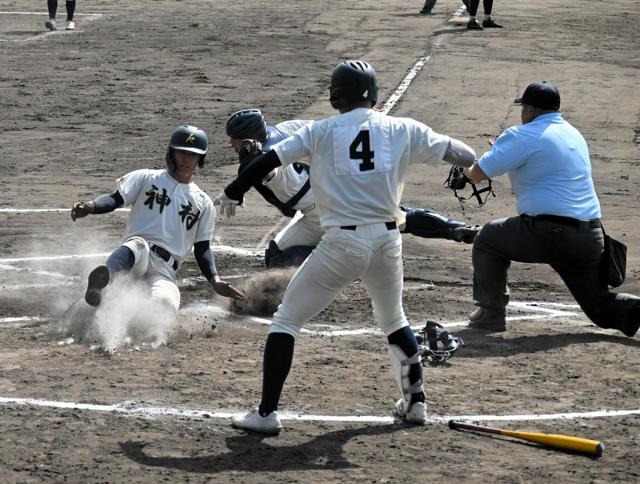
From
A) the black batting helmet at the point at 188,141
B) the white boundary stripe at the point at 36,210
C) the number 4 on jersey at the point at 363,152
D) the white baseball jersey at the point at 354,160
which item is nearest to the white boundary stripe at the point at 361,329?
the black batting helmet at the point at 188,141

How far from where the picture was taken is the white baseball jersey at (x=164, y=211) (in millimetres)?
9398

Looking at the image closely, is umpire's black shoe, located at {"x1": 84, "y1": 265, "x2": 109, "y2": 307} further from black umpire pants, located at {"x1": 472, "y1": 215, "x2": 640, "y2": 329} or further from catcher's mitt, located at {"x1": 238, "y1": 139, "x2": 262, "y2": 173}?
black umpire pants, located at {"x1": 472, "y1": 215, "x2": 640, "y2": 329}

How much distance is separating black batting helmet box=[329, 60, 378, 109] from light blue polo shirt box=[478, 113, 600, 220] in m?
2.20

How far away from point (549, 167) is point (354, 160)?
Answer: 2.69m

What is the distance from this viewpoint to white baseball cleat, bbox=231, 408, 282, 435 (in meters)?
6.92

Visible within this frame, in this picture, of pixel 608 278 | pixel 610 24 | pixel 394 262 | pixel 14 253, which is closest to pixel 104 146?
pixel 14 253

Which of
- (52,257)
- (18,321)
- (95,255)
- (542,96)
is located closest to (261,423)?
(18,321)

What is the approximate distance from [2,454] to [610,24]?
23.6 m

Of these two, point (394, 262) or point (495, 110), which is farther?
point (495, 110)

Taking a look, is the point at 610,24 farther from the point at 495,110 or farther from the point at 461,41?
the point at 495,110

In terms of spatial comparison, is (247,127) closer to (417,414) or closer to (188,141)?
(188,141)

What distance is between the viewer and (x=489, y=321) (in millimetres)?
9453

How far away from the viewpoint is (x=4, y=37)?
25125 millimetres

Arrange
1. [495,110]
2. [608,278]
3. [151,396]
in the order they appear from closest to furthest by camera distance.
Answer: [151,396] < [608,278] < [495,110]
